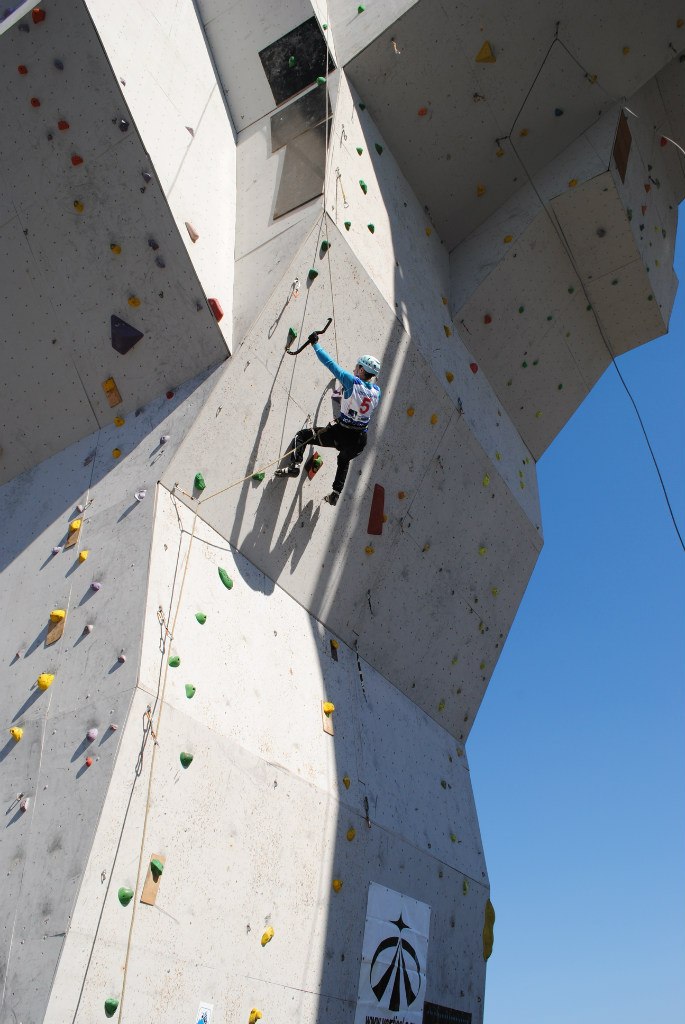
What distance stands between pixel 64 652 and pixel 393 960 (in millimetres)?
2429

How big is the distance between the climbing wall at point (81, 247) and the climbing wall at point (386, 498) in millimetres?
449

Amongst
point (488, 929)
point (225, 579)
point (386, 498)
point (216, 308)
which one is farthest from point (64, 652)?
point (488, 929)

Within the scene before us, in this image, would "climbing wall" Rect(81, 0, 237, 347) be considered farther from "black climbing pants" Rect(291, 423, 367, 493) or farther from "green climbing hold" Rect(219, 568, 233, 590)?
"green climbing hold" Rect(219, 568, 233, 590)

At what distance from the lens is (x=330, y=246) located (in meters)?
4.86

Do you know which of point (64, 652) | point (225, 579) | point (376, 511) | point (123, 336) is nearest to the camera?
point (64, 652)

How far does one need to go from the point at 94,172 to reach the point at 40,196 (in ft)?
1.09

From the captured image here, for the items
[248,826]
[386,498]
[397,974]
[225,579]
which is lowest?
[397,974]

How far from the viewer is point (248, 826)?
4.12 metres

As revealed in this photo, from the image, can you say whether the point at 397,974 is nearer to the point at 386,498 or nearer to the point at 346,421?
the point at 386,498

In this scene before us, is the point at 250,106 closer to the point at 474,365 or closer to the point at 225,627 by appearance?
the point at 474,365

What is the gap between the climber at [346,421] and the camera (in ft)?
15.0

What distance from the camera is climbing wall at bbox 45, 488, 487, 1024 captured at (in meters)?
3.51

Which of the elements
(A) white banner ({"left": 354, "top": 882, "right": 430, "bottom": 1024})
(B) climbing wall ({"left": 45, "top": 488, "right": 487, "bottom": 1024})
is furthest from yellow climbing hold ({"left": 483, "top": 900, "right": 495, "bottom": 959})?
(A) white banner ({"left": 354, "top": 882, "right": 430, "bottom": 1024})

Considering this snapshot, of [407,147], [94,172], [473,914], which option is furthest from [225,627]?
[407,147]
